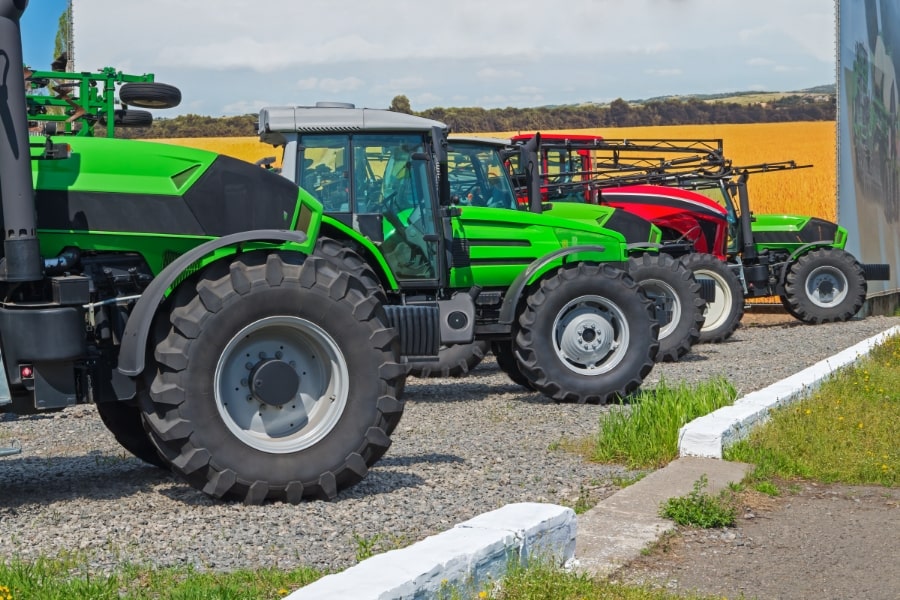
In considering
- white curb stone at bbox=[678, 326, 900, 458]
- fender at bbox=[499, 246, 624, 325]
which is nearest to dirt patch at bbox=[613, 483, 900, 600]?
white curb stone at bbox=[678, 326, 900, 458]

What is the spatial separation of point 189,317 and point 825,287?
1561 cm

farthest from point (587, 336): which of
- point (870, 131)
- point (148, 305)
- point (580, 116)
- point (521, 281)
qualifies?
point (580, 116)

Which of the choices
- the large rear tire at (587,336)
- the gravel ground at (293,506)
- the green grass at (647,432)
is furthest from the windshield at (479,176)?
the green grass at (647,432)

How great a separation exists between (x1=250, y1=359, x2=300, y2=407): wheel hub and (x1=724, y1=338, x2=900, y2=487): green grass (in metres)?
2.81

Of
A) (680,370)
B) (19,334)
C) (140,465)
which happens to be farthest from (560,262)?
(19,334)

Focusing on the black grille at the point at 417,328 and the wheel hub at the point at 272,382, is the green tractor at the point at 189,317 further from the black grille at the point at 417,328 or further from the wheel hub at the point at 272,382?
the black grille at the point at 417,328

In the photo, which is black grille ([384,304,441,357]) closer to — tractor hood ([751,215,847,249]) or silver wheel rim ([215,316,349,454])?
silver wheel rim ([215,316,349,454])

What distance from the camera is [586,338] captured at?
11070 mm

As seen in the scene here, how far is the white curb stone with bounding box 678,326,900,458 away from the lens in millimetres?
7617

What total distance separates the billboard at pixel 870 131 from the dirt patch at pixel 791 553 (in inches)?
593

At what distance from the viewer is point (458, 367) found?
42.7 ft

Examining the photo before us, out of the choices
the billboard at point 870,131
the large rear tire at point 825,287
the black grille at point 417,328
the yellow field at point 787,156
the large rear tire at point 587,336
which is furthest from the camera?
the yellow field at point 787,156

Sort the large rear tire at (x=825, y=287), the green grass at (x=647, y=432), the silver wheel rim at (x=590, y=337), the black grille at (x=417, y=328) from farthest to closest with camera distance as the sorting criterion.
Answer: the large rear tire at (x=825, y=287) < the silver wheel rim at (x=590, y=337) < the black grille at (x=417, y=328) < the green grass at (x=647, y=432)

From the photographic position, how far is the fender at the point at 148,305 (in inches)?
234
